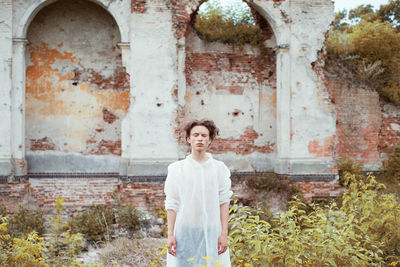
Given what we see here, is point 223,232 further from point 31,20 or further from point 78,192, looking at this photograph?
point 31,20

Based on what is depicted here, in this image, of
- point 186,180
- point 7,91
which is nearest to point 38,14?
point 7,91

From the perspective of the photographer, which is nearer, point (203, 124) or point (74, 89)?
point (203, 124)

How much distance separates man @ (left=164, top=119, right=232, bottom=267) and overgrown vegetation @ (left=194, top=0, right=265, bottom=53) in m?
6.32

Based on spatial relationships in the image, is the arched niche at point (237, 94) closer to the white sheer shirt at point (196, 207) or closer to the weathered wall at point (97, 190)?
the weathered wall at point (97, 190)

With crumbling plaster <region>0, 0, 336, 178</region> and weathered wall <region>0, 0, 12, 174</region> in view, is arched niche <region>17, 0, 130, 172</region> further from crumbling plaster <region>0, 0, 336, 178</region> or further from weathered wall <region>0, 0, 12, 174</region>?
weathered wall <region>0, 0, 12, 174</region>

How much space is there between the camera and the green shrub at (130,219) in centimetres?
690

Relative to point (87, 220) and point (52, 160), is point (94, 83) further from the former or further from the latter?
point (87, 220)

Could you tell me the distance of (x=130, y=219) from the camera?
6922 millimetres

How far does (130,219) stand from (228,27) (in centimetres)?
502

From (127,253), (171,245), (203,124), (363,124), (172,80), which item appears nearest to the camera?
(171,245)

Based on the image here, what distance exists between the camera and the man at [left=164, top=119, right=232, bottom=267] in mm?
3008


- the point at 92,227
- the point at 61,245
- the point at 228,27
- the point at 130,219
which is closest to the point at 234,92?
the point at 228,27

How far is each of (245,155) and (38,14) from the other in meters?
5.70

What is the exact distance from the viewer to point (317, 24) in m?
8.50
